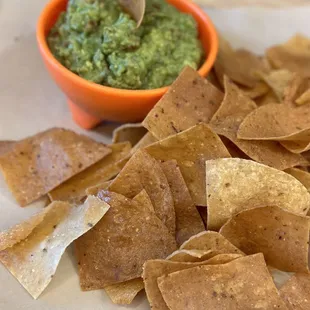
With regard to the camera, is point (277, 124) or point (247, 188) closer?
point (247, 188)

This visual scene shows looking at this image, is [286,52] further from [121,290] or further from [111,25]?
[121,290]

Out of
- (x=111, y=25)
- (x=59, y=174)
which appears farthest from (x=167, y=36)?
(x=59, y=174)

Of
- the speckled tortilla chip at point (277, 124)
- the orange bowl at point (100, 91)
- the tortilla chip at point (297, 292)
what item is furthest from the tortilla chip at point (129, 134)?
the tortilla chip at point (297, 292)

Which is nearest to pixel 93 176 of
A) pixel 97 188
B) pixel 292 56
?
pixel 97 188

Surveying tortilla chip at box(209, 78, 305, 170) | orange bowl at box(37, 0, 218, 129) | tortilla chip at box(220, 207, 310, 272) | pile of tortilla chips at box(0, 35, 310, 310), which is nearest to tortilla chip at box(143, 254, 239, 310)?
pile of tortilla chips at box(0, 35, 310, 310)

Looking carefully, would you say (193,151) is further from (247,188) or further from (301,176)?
(301,176)

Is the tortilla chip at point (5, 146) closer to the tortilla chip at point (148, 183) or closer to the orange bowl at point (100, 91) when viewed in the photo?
the orange bowl at point (100, 91)

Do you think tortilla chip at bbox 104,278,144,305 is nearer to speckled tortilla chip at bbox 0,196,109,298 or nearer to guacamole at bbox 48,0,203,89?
speckled tortilla chip at bbox 0,196,109,298
